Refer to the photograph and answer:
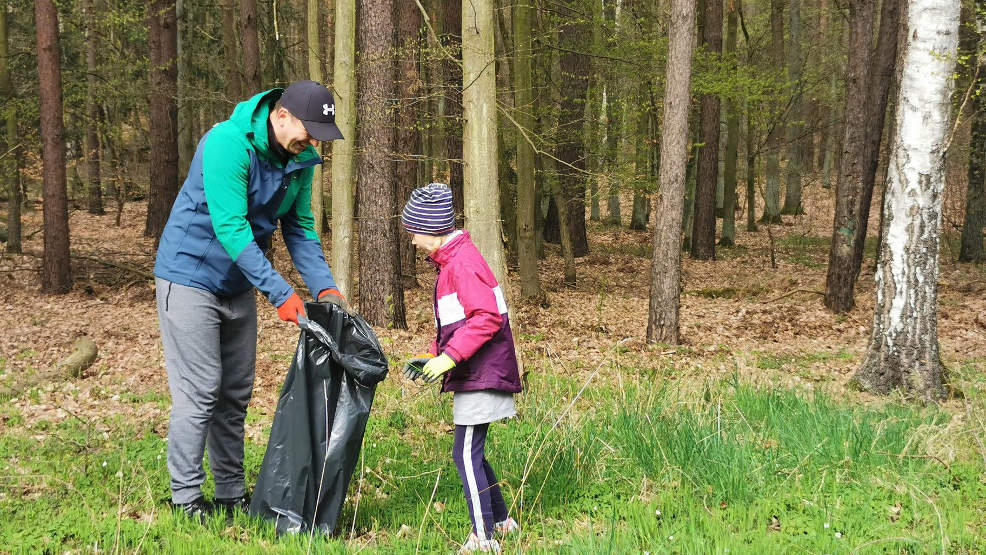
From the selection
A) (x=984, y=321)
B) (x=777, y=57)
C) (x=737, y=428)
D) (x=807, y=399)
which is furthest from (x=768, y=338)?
(x=777, y=57)

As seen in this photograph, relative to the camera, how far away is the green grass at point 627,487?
332 centimetres

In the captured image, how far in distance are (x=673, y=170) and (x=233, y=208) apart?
7.01 metres

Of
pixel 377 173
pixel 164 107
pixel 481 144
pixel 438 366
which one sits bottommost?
pixel 438 366

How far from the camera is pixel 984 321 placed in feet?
36.4

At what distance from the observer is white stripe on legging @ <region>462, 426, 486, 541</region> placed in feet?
11.4

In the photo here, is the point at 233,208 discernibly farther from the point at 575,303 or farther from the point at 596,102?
the point at 596,102

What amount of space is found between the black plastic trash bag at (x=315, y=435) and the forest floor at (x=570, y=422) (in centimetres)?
16

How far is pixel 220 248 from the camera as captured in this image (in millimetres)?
3674

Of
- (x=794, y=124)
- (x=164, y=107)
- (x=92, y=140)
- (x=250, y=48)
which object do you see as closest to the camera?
(x=250, y=48)

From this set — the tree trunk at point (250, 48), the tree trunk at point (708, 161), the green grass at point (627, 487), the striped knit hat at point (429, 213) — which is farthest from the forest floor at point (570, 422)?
the tree trunk at point (708, 161)

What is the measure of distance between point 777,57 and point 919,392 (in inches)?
674

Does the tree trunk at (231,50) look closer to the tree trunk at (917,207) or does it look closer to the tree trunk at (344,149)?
the tree trunk at (344,149)

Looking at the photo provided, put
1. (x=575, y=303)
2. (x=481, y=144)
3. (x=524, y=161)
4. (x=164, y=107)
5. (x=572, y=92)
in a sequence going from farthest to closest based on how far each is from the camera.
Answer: (x=164, y=107), (x=572, y=92), (x=575, y=303), (x=524, y=161), (x=481, y=144)

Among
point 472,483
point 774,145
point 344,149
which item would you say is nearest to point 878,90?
point 774,145
